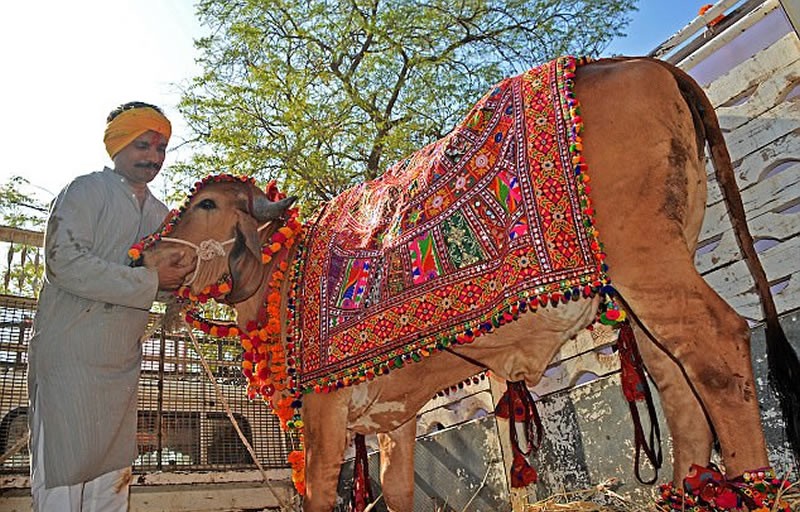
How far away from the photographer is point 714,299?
254 cm

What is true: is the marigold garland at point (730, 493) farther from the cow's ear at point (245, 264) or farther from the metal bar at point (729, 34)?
the metal bar at point (729, 34)

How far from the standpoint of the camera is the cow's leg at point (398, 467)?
12.9ft

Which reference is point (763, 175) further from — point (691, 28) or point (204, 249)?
point (204, 249)

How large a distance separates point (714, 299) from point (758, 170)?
1.57 metres

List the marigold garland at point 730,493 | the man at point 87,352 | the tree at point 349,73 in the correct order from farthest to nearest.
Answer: the tree at point 349,73, the man at point 87,352, the marigold garland at point 730,493

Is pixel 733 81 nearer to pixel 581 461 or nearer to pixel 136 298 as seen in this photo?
pixel 581 461

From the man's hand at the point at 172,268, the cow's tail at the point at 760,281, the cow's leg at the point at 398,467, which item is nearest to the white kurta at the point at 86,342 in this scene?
the man's hand at the point at 172,268

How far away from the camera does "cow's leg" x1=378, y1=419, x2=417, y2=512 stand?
12.9ft

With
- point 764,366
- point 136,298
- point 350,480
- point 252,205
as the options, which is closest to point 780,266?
point 764,366

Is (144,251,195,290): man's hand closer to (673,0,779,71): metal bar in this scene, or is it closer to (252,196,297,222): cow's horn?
(252,196,297,222): cow's horn

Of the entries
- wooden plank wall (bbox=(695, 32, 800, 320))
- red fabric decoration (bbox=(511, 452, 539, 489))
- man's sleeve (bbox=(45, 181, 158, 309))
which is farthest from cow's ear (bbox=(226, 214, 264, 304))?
wooden plank wall (bbox=(695, 32, 800, 320))

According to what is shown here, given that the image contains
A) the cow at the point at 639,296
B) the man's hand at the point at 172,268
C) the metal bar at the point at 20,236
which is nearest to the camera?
the cow at the point at 639,296

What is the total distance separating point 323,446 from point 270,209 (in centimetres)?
136

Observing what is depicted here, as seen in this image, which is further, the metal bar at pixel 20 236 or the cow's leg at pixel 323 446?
the metal bar at pixel 20 236
